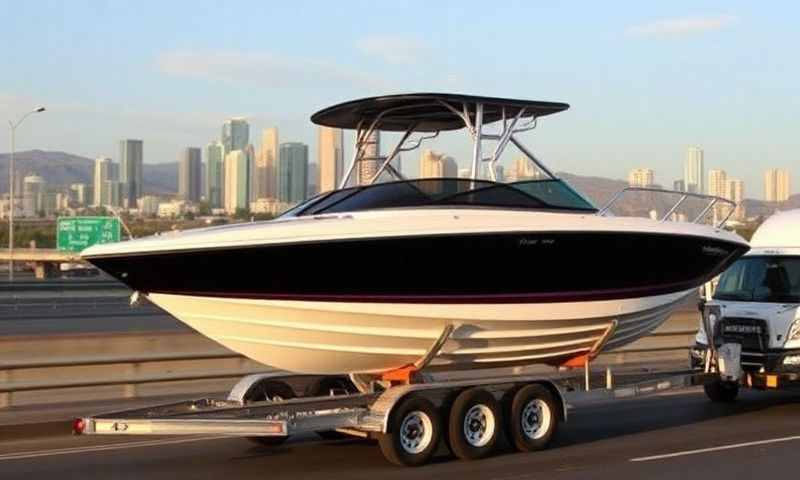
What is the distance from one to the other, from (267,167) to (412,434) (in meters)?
14.6

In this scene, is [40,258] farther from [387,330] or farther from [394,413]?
[394,413]

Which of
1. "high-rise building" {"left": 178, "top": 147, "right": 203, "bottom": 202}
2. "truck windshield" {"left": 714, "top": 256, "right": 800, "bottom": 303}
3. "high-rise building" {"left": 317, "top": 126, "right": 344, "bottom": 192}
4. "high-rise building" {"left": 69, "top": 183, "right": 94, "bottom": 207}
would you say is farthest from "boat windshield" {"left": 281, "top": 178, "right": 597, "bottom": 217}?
"high-rise building" {"left": 69, "top": 183, "right": 94, "bottom": 207}

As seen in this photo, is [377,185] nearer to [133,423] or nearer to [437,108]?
[437,108]

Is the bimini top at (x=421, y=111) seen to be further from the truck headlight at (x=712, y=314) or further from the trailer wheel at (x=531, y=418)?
the truck headlight at (x=712, y=314)

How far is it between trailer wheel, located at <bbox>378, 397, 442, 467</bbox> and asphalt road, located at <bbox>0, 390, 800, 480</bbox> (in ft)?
0.43

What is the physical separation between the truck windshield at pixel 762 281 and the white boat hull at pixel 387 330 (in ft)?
10.5

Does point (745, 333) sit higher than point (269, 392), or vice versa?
point (745, 333)

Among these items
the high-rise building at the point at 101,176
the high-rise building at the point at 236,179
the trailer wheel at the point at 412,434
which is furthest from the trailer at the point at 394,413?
the high-rise building at the point at 101,176

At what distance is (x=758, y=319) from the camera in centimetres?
1396

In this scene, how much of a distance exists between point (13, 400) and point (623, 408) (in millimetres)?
7422

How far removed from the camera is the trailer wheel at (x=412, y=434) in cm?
1034

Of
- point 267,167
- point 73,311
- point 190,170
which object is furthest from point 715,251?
point 190,170

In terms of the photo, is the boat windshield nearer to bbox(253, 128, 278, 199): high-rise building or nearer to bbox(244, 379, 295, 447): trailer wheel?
bbox(244, 379, 295, 447): trailer wheel

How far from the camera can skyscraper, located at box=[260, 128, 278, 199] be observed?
2278cm
